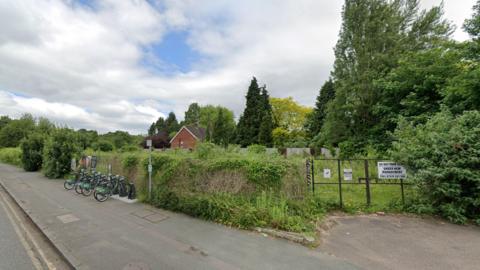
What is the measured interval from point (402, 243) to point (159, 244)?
15.5ft

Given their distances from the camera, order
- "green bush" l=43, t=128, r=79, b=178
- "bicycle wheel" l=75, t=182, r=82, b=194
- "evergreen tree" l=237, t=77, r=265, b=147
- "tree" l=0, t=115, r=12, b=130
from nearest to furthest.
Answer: "bicycle wheel" l=75, t=182, r=82, b=194
"green bush" l=43, t=128, r=79, b=178
"evergreen tree" l=237, t=77, r=265, b=147
"tree" l=0, t=115, r=12, b=130

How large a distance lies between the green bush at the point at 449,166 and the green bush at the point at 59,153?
697 inches

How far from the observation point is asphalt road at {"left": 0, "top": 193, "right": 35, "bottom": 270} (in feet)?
11.6

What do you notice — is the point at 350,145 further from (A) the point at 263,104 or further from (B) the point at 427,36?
(A) the point at 263,104

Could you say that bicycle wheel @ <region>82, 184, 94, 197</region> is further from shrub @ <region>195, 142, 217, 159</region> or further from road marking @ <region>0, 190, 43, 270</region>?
shrub @ <region>195, 142, 217, 159</region>

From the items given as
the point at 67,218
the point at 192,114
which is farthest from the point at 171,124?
the point at 67,218

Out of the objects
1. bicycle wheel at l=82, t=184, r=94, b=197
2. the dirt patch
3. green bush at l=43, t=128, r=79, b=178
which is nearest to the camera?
the dirt patch

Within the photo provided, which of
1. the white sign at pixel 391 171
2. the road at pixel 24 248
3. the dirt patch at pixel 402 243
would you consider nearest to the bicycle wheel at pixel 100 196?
the road at pixel 24 248

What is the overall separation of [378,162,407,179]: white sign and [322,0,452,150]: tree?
1079 cm

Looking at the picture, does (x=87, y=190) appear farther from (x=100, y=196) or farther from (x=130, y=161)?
(x=130, y=161)

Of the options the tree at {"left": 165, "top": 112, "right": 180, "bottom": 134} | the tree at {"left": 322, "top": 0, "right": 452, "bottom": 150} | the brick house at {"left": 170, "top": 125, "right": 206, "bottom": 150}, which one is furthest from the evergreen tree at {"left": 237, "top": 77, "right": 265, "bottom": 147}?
the tree at {"left": 165, "top": 112, "right": 180, "bottom": 134}

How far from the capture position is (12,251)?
4.02 meters

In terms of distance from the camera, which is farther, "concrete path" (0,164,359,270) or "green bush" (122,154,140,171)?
"green bush" (122,154,140,171)

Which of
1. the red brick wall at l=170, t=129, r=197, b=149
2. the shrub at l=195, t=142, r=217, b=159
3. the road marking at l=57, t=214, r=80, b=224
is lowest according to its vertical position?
the road marking at l=57, t=214, r=80, b=224
